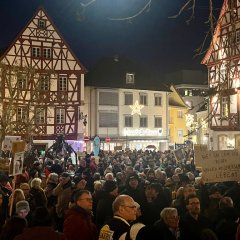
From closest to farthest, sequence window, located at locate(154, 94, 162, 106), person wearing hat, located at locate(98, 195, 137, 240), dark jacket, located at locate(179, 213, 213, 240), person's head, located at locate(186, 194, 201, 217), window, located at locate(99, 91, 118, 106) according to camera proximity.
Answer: person wearing hat, located at locate(98, 195, 137, 240), dark jacket, located at locate(179, 213, 213, 240), person's head, located at locate(186, 194, 201, 217), window, located at locate(99, 91, 118, 106), window, located at locate(154, 94, 162, 106)

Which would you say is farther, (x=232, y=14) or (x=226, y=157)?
(x=226, y=157)

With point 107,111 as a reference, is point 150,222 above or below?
below

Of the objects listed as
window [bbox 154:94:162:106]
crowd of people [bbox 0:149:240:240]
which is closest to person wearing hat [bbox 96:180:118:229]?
crowd of people [bbox 0:149:240:240]

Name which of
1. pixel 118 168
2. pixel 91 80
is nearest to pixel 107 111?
pixel 91 80

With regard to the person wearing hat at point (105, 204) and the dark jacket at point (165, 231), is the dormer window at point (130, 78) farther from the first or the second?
the dark jacket at point (165, 231)

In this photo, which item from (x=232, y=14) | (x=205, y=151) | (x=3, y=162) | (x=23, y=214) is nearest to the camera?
(x=232, y=14)

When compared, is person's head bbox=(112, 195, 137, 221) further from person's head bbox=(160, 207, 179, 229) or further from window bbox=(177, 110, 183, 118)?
window bbox=(177, 110, 183, 118)

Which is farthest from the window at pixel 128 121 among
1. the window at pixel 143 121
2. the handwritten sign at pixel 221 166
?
the handwritten sign at pixel 221 166

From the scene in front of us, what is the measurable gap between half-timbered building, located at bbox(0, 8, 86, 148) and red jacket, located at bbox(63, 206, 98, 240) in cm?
3406

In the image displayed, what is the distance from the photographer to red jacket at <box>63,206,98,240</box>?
6.06 m

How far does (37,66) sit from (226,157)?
3370cm

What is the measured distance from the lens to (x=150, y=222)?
812cm

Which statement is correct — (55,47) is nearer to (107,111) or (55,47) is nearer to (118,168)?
(107,111)

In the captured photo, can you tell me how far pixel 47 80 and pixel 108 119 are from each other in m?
10.6
